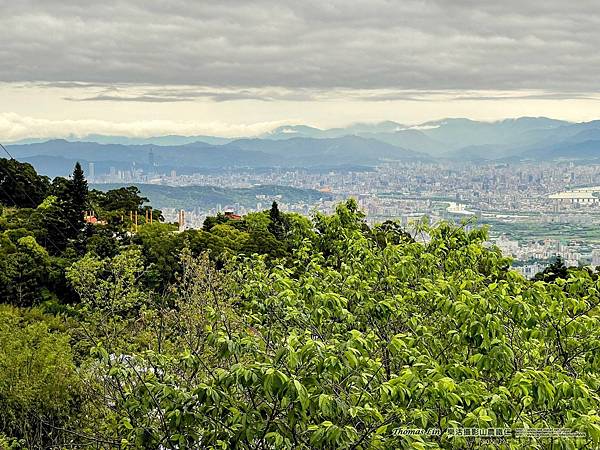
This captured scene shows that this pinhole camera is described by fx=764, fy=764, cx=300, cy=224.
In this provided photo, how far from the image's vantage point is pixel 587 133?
495 ft

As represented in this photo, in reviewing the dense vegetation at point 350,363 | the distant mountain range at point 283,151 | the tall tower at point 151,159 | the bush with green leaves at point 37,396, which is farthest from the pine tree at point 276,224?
the tall tower at point 151,159

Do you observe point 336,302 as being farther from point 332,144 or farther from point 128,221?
point 332,144

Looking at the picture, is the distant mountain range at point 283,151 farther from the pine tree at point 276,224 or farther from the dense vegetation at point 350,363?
the dense vegetation at point 350,363

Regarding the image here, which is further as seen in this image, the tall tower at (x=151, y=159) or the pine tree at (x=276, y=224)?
the tall tower at (x=151, y=159)

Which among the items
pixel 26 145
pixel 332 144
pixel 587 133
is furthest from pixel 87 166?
pixel 587 133

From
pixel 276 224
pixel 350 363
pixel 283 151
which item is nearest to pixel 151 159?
pixel 283 151

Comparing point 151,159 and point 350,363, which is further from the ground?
Answer: point 350,363

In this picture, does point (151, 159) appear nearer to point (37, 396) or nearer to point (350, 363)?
point (37, 396)

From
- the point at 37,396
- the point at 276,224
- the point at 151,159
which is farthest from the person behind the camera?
the point at 151,159

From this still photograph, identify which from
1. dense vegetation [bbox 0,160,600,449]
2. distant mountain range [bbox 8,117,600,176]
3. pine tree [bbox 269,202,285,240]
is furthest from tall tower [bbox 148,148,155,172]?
dense vegetation [bbox 0,160,600,449]

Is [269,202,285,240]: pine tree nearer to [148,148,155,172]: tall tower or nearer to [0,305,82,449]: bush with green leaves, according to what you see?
[0,305,82,449]: bush with green leaves

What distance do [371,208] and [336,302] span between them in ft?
89.5

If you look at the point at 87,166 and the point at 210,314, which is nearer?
the point at 210,314

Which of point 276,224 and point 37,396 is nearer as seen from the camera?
point 37,396
